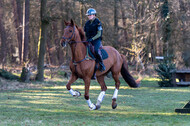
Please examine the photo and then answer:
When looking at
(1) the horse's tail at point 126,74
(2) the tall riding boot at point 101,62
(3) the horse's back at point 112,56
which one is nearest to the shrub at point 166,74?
(1) the horse's tail at point 126,74

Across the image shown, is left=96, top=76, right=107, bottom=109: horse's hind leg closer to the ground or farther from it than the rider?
closer to the ground

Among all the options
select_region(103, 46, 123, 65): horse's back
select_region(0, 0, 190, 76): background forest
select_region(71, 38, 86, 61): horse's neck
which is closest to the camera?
select_region(71, 38, 86, 61): horse's neck

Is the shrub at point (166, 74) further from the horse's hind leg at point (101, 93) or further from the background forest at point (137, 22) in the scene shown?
the horse's hind leg at point (101, 93)

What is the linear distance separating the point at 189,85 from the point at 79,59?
12.4m

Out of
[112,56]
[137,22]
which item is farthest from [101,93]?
[137,22]

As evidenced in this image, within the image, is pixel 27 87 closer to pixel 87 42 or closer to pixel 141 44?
pixel 87 42

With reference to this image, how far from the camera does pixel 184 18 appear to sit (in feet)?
91.6

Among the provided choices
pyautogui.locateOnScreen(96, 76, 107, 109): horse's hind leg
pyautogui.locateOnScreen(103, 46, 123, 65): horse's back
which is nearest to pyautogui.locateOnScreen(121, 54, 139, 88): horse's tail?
pyautogui.locateOnScreen(103, 46, 123, 65): horse's back

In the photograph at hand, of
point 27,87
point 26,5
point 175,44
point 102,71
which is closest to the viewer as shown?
point 102,71

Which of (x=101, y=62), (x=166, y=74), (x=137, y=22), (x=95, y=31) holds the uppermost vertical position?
(x=95, y=31)

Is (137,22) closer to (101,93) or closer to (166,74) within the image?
(166,74)

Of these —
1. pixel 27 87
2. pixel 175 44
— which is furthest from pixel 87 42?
pixel 175 44

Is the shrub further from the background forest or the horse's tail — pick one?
the horse's tail

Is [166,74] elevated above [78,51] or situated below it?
below
